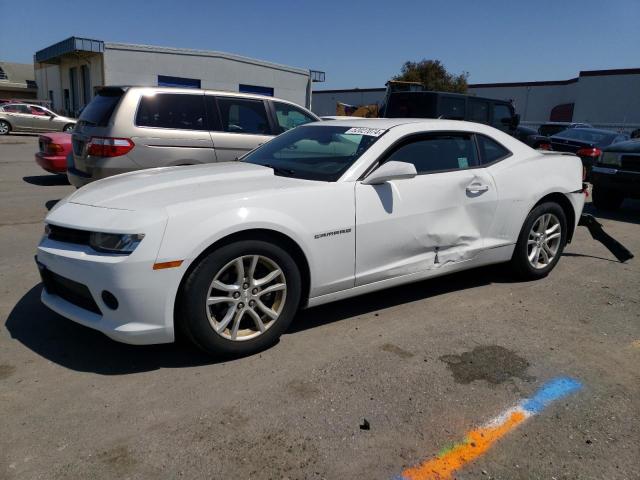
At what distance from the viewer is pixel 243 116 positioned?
7547 mm

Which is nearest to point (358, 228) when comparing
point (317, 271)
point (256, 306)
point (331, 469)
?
point (317, 271)

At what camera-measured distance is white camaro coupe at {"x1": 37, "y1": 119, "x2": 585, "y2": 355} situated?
3.01 metres

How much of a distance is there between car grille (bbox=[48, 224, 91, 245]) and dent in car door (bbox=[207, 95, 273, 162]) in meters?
3.88

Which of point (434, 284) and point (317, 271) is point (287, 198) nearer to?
point (317, 271)

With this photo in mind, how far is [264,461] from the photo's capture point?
2.39 metres

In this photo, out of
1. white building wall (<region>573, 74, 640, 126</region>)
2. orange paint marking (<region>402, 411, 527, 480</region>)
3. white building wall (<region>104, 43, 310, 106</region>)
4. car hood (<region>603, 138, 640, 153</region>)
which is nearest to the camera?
orange paint marking (<region>402, 411, 527, 480</region>)

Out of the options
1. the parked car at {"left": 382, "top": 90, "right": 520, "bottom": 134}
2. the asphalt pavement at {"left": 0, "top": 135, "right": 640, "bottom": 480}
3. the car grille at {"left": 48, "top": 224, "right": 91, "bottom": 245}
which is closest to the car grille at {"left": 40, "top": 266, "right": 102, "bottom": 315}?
the car grille at {"left": 48, "top": 224, "right": 91, "bottom": 245}

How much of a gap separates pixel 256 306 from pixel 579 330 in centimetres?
241

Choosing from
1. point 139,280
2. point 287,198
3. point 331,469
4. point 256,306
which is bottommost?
point 331,469

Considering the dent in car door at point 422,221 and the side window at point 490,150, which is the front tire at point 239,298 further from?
the side window at point 490,150

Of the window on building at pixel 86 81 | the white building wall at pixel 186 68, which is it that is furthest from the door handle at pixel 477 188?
the window on building at pixel 86 81

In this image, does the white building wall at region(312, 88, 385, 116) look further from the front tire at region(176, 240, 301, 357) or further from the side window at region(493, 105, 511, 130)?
the front tire at region(176, 240, 301, 357)

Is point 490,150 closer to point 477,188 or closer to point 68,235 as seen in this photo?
point 477,188

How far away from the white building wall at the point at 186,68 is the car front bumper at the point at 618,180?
26.1 m
